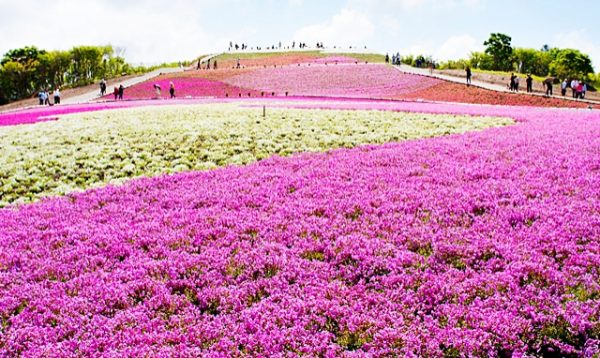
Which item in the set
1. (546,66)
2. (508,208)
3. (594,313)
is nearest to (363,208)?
(508,208)

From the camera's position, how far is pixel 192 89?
2781 inches

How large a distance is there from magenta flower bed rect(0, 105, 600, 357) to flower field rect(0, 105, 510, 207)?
4102 mm

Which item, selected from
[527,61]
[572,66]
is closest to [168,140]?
[572,66]

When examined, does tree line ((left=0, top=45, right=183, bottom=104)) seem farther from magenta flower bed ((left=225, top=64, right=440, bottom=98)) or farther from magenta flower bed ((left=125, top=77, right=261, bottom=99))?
magenta flower bed ((left=225, top=64, right=440, bottom=98))

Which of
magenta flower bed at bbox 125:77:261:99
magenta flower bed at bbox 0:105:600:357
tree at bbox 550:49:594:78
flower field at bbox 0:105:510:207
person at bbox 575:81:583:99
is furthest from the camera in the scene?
tree at bbox 550:49:594:78

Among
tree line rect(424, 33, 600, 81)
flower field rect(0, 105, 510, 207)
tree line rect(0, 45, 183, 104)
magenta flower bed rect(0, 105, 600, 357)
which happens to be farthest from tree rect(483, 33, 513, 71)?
magenta flower bed rect(0, 105, 600, 357)

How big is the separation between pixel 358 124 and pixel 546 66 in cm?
13139

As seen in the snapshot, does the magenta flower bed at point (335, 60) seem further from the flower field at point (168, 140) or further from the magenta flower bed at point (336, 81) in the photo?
the flower field at point (168, 140)

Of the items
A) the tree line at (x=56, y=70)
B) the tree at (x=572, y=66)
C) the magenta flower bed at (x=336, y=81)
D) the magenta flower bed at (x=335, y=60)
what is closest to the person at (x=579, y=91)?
the magenta flower bed at (x=336, y=81)

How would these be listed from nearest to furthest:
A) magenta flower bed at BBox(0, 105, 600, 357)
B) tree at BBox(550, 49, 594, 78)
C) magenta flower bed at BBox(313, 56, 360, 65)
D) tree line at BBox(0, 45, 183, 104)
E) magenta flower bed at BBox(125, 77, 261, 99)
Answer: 1. magenta flower bed at BBox(0, 105, 600, 357)
2. magenta flower bed at BBox(125, 77, 261, 99)
3. tree line at BBox(0, 45, 183, 104)
4. tree at BBox(550, 49, 594, 78)
5. magenta flower bed at BBox(313, 56, 360, 65)

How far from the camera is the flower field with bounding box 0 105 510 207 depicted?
18.3 metres

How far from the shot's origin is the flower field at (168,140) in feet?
59.9

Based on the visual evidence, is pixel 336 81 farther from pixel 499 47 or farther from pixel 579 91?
pixel 499 47

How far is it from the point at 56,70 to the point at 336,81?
58749 millimetres
